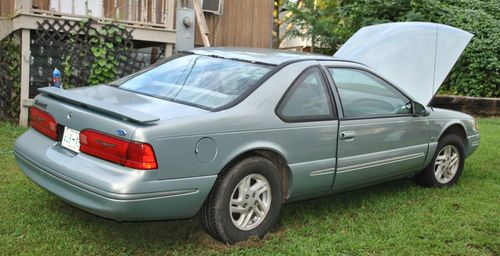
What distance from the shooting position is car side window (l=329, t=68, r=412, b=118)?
4.41 metres

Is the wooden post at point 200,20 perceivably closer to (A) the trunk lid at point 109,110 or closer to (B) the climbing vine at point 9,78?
(B) the climbing vine at point 9,78

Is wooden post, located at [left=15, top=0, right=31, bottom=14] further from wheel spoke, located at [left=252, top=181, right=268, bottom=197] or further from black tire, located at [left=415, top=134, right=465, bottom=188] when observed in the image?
black tire, located at [left=415, top=134, right=465, bottom=188]

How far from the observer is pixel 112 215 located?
10.4 ft

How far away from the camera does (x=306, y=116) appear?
4.02 meters

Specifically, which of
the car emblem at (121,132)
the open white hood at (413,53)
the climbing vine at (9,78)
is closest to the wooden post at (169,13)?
the climbing vine at (9,78)

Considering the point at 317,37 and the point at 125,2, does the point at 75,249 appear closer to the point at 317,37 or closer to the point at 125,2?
the point at 125,2

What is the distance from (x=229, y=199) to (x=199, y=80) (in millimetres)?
1027

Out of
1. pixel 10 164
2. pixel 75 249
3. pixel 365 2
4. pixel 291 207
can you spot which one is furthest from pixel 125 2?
pixel 365 2

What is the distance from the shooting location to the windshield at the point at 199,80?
3.80 meters

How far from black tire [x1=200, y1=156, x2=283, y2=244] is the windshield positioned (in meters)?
0.47

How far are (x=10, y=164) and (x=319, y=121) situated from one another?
11.2 ft

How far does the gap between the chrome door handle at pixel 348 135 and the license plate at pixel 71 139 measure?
79.2 inches

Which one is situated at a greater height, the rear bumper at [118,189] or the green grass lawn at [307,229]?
the rear bumper at [118,189]

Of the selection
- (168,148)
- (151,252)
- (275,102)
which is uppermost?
(275,102)
